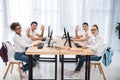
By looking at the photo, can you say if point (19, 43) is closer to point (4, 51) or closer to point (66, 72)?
point (4, 51)

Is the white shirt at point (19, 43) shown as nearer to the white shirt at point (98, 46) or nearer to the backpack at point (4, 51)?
the backpack at point (4, 51)

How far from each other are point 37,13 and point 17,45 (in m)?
2.36

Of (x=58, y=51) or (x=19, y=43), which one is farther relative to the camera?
(x=19, y=43)

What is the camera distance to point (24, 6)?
6.00m

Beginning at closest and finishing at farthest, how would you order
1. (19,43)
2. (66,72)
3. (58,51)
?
(58,51)
(19,43)
(66,72)

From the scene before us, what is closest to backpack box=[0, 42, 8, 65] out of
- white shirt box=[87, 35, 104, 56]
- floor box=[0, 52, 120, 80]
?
floor box=[0, 52, 120, 80]

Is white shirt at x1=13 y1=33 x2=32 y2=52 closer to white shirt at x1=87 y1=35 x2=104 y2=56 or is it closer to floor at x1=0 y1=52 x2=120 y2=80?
floor at x1=0 y1=52 x2=120 y2=80

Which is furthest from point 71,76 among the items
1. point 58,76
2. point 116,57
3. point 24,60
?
point 116,57

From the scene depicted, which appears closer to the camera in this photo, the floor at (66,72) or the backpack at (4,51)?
the backpack at (4,51)

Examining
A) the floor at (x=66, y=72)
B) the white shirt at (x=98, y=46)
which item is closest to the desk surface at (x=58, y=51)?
the white shirt at (x=98, y=46)

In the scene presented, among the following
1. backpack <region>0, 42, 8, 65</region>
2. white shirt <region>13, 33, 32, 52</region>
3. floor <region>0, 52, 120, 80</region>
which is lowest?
floor <region>0, 52, 120, 80</region>

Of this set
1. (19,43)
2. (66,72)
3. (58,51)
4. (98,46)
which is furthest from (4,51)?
(98,46)

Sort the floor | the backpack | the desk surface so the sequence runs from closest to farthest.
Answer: the desk surface → the backpack → the floor

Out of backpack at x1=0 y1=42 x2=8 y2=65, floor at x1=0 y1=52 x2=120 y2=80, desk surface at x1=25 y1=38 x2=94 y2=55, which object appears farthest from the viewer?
floor at x1=0 y1=52 x2=120 y2=80
